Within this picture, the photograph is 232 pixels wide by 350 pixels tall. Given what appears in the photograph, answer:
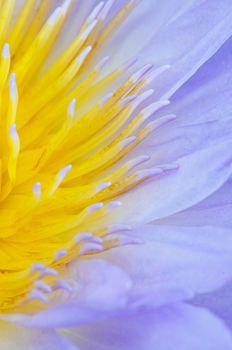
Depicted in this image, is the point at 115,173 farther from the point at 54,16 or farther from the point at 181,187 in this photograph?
the point at 54,16

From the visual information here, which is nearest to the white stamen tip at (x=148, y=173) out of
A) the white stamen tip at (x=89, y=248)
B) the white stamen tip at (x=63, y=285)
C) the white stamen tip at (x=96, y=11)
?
the white stamen tip at (x=89, y=248)

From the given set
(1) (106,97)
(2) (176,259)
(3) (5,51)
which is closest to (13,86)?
(3) (5,51)

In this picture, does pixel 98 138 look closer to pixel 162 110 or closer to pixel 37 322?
pixel 162 110

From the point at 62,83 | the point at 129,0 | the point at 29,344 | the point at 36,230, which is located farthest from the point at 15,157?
the point at 129,0

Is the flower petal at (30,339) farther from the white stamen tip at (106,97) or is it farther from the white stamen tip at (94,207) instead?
the white stamen tip at (106,97)

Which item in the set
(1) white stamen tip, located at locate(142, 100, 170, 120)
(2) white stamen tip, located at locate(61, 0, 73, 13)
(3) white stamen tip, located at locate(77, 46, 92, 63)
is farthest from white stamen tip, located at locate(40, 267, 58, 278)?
(2) white stamen tip, located at locate(61, 0, 73, 13)
